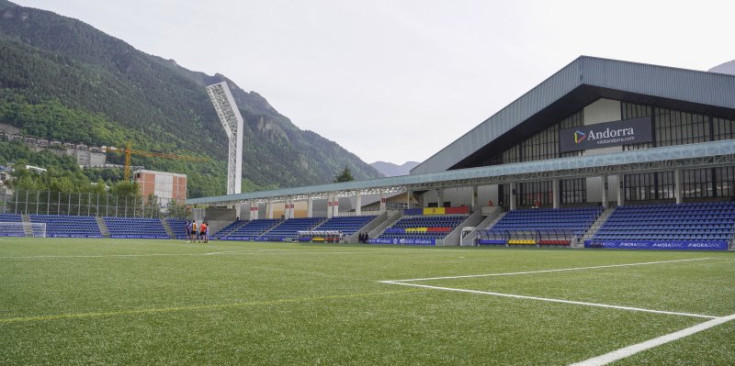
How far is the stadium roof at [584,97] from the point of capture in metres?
33.4

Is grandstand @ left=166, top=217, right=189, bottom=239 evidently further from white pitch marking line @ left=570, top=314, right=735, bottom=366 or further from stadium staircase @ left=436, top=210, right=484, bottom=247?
white pitch marking line @ left=570, top=314, right=735, bottom=366

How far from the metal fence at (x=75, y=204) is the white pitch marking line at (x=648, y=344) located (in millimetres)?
62787

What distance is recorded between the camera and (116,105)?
459 ft

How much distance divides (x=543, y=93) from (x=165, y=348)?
41668 millimetres

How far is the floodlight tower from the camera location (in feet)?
236

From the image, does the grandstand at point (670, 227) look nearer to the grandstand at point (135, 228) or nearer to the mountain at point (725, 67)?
the grandstand at point (135, 228)

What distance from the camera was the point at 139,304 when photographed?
17.6ft

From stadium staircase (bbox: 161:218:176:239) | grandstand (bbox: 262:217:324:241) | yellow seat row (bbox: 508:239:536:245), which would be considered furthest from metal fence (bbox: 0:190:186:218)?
yellow seat row (bbox: 508:239:536:245)

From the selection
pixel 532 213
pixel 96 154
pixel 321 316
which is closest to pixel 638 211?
pixel 532 213

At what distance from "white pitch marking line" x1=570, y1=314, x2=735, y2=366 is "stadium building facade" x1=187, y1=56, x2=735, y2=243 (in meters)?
29.3

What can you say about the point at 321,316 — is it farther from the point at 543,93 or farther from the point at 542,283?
the point at 543,93

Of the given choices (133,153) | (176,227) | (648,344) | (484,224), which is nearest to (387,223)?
(484,224)

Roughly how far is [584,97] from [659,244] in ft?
55.1

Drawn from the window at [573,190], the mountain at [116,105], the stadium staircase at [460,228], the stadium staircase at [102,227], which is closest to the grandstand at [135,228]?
the stadium staircase at [102,227]
